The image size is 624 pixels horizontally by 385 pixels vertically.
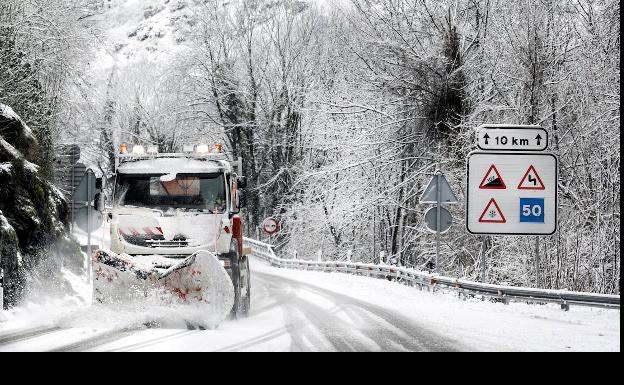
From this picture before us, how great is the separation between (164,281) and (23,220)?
5.80 m

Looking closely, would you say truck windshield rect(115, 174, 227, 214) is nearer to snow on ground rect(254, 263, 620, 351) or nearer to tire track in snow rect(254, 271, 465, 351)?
tire track in snow rect(254, 271, 465, 351)

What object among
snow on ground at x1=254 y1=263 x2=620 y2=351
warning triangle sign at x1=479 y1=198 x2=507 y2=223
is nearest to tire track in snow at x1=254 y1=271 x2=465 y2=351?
snow on ground at x1=254 y1=263 x2=620 y2=351

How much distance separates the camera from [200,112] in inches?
1687

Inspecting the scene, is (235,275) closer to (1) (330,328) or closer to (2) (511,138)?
(1) (330,328)

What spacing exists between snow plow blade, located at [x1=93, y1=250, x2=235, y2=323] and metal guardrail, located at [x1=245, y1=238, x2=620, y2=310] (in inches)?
196

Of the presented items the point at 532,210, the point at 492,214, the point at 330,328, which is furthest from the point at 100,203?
the point at 532,210

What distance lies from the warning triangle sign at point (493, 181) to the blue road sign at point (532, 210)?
379 mm

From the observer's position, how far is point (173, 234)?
36.2 ft

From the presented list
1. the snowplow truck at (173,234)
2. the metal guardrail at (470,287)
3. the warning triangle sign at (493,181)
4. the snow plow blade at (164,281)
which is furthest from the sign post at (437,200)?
the snow plow blade at (164,281)

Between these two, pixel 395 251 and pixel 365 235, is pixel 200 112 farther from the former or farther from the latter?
pixel 395 251
